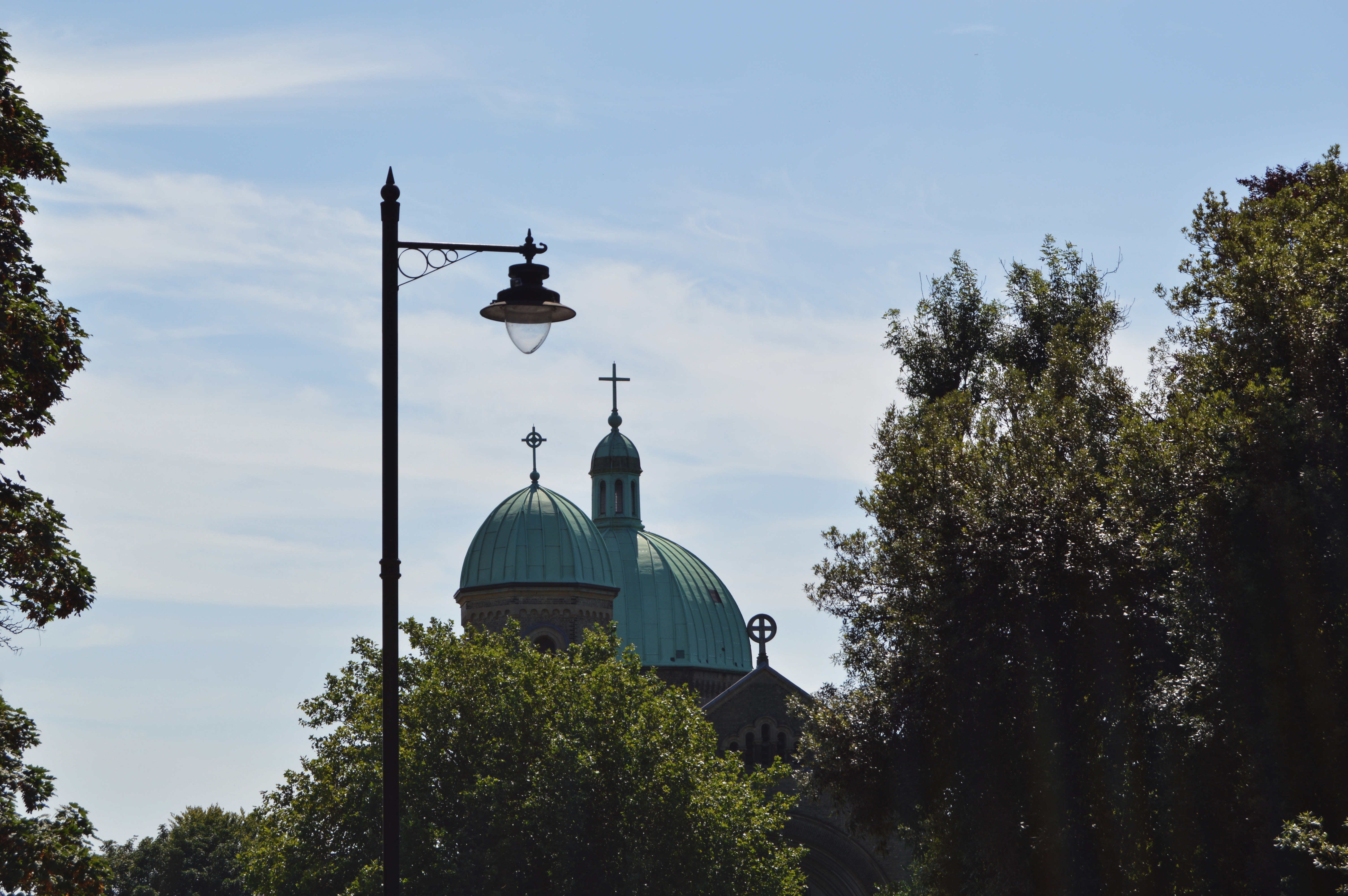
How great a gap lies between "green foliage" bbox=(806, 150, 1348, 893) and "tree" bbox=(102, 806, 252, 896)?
50.0m


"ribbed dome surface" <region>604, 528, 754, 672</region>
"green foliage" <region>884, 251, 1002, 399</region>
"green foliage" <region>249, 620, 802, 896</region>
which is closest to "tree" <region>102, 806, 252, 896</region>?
"ribbed dome surface" <region>604, 528, 754, 672</region>

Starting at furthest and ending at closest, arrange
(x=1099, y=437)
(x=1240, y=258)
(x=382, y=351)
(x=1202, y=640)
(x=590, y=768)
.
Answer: (x=590, y=768) < (x=1099, y=437) < (x=1240, y=258) < (x=1202, y=640) < (x=382, y=351)

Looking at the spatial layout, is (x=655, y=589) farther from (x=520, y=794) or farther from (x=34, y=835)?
(x=34, y=835)

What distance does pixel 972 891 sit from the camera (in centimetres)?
2208

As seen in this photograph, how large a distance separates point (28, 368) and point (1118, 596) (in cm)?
1348

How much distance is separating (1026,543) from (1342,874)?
649cm

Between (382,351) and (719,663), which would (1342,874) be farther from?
(719,663)

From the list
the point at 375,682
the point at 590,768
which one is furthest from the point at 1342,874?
the point at 375,682

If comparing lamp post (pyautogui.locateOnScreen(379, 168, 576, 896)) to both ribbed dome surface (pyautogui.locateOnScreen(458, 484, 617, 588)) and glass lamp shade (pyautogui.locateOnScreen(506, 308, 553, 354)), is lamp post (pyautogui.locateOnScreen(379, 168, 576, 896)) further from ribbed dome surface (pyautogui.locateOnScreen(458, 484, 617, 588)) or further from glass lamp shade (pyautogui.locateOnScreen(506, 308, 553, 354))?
ribbed dome surface (pyautogui.locateOnScreen(458, 484, 617, 588))

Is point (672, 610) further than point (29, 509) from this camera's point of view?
Yes

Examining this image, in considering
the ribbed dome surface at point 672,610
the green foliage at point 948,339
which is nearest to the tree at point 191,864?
the ribbed dome surface at point 672,610

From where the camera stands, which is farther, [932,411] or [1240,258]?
[932,411]

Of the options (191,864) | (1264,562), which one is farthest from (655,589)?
(1264,562)

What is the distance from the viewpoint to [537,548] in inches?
2099
